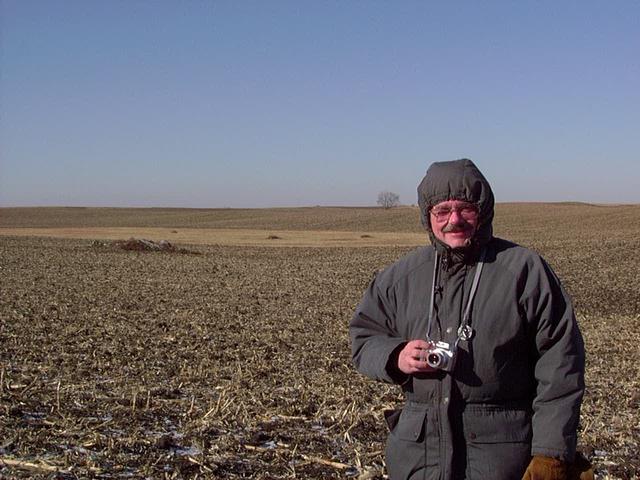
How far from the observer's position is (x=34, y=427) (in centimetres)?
622

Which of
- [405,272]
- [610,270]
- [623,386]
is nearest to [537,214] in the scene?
[610,270]

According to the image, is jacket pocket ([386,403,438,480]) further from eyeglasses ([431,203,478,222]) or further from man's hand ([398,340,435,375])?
eyeglasses ([431,203,478,222])

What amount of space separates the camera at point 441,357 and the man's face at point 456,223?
387 mm

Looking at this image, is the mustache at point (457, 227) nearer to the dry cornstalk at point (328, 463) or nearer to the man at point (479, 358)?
the man at point (479, 358)

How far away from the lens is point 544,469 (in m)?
2.84

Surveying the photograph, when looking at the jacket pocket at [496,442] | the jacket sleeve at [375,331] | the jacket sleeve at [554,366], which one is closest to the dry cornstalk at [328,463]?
the jacket sleeve at [375,331]

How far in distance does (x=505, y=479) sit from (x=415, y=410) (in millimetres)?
395

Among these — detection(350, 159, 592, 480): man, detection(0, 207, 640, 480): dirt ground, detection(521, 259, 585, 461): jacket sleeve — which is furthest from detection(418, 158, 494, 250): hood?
detection(0, 207, 640, 480): dirt ground

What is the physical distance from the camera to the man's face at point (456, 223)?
121 inches

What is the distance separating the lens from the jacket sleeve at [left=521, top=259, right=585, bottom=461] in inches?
113

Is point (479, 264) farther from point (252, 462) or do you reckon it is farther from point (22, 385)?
point (22, 385)

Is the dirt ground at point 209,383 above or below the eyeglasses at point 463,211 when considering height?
below

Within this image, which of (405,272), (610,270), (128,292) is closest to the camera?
(405,272)

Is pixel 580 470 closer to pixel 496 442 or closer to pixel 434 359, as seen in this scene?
pixel 496 442
